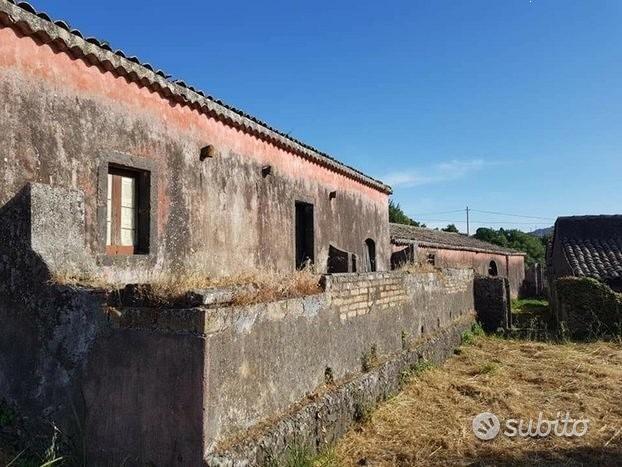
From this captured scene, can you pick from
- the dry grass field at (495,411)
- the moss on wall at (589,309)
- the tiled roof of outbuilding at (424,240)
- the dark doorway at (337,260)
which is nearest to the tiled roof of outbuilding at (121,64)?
the dark doorway at (337,260)

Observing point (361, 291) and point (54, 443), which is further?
point (361, 291)

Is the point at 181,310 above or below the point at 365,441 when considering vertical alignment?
above

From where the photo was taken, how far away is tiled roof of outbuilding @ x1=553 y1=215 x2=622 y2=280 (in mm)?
15586

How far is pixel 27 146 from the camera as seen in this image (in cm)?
504

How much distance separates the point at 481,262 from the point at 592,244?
786 centimetres

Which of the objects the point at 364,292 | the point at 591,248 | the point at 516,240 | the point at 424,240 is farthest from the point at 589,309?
the point at 516,240

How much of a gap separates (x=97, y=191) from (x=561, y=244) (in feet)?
57.3

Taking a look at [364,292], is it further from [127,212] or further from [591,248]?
[591,248]

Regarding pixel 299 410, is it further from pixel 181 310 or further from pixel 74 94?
pixel 74 94

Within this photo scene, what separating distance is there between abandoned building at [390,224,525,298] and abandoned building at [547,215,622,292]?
303 cm

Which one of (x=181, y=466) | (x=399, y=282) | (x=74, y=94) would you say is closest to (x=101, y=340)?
(x=181, y=466)

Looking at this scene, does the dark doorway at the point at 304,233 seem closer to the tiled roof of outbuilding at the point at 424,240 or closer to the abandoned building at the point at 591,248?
the tiled roof of outbuilding at the point at 424,240

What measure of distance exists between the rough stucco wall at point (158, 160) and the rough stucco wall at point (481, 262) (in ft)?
27.8

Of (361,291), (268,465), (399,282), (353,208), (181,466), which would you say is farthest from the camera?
(353,208)
